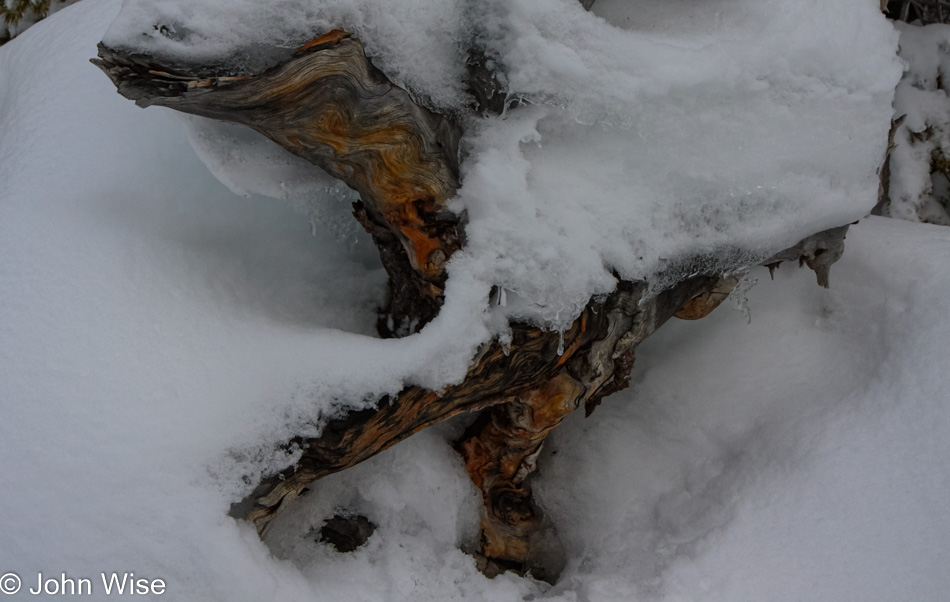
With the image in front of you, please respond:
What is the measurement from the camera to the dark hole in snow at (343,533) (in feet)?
6.05

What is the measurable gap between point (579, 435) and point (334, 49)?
1.39 meters

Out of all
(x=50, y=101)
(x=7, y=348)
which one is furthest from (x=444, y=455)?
(x=50, y=101)

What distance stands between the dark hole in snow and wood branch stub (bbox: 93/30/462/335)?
0.67 metres

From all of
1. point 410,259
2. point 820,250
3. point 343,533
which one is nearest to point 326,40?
point 410,259

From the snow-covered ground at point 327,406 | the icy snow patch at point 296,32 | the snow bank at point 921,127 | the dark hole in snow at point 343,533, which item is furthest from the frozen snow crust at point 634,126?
the snow bank at point 921,127

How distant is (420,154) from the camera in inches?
57.4

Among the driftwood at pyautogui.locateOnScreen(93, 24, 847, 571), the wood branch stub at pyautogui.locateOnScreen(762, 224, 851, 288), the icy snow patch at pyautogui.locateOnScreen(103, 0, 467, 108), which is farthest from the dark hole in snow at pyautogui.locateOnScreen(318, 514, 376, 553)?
the wood branch stub at pyautogui.locateOnScreen(762, 224, 851, 288)

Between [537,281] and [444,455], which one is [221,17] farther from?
[444,455]

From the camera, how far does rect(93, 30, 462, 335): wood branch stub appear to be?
127cm

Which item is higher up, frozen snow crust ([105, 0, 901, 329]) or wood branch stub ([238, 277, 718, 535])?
frozen snow crust ([105, 0, 901, 329])

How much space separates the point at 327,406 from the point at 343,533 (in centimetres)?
50

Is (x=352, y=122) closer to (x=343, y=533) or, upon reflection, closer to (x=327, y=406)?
(x=327, y=406)

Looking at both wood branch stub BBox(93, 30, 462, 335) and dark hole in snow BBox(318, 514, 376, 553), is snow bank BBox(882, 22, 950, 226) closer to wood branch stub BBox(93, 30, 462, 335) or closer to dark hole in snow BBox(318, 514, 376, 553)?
wood branch stub BBox(93, 30, 462, 335)

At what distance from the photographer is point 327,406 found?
5.04ft
